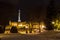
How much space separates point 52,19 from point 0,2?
6.34 m

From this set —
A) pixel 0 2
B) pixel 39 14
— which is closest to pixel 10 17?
pixel 0 2

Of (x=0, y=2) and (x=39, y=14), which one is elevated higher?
(x=0, y=2)

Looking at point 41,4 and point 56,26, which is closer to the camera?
point 56,26

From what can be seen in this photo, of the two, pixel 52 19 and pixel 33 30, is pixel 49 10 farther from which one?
pixel 33 30

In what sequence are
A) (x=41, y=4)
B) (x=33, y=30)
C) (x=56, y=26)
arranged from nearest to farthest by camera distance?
1. (x=33, y=30)
2. (x=56, y=26)
3. (x=41, y=4)

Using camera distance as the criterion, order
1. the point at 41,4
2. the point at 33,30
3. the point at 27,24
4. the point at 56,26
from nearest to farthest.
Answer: the point at 33,30 → the point at 27,24 → the point at 56,26 → the point at 41,4

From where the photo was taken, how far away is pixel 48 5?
866 inches

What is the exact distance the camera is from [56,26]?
67.0ft

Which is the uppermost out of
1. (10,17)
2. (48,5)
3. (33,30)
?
(48,5)

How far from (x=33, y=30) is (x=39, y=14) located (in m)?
5.29

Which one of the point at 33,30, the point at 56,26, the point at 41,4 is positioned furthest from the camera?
the point at 41,4

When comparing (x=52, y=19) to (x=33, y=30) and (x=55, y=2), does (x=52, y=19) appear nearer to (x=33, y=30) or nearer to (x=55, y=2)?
(x=55, y=2)

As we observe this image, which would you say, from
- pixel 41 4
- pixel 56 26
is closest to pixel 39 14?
pixel 41 4

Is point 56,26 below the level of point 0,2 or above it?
below
